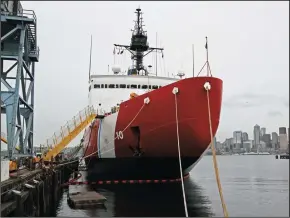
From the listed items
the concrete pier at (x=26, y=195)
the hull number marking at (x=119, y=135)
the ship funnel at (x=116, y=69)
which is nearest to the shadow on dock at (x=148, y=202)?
the concrete pier at (x=26, y=195)

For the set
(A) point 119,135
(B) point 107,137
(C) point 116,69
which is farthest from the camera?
(C) point 116,69

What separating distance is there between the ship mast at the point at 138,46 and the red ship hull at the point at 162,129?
7915 millimetres

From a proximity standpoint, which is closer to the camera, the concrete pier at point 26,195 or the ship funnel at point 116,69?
the concrete pier at point 26,195

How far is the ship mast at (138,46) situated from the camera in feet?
76.7

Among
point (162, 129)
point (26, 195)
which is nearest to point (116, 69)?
point (162, 129)

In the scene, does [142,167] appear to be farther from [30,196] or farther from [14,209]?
[14,209]

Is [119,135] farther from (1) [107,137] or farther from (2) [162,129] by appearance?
(2) [162,129]

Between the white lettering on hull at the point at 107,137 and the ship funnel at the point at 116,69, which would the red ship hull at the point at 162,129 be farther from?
the ship funnel at the point at 116,69

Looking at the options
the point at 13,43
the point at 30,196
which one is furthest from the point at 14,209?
the point at 13,43

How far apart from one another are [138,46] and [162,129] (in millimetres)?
11119

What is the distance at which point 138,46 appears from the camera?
23750 mm

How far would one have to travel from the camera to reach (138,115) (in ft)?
48.3

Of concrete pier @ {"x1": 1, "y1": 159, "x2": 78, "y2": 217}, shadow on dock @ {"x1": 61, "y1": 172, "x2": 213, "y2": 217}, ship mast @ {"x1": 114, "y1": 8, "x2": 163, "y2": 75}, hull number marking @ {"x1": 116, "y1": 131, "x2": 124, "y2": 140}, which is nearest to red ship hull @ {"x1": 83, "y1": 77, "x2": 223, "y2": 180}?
hull number marking @ {"x1": 116, "y1": 131, "x2": 124, "y2": 140}

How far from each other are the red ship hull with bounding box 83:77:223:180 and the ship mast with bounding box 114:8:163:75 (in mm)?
7915
